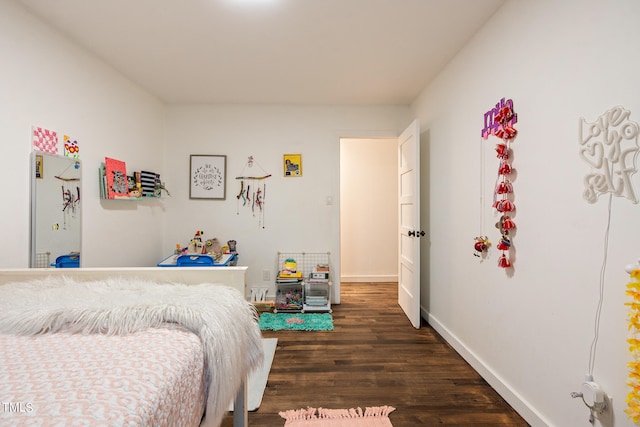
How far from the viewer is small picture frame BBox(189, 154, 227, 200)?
3.60 metres

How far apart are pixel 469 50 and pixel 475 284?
1.74 metres

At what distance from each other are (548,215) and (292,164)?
8.71ft

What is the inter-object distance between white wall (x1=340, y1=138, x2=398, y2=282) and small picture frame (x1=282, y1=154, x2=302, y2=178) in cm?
136

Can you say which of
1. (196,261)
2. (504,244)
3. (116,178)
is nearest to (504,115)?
(504,244)

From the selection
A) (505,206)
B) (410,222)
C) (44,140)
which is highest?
(44,140)

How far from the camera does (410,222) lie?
3.06m

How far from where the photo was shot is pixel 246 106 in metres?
3.61

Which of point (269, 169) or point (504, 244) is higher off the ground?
point (269, 169)

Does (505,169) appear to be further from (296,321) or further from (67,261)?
(67,261)

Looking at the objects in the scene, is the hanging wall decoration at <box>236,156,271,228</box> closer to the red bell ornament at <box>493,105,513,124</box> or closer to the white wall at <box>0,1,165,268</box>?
the white wall at <box>0,1,165,268</box>

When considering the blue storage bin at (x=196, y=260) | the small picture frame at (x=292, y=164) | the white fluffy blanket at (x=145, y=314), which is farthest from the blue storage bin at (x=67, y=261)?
the small picture frame at (x=292, y=164)

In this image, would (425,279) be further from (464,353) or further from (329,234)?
(329,234)

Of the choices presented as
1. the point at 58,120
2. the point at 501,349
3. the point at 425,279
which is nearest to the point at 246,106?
the point at 58,120

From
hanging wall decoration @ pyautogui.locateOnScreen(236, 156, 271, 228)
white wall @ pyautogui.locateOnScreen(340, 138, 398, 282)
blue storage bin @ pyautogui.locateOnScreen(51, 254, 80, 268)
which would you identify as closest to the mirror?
blue storage bin @ pyautogui.locateOnScreen(51, 254, 80, 268)
